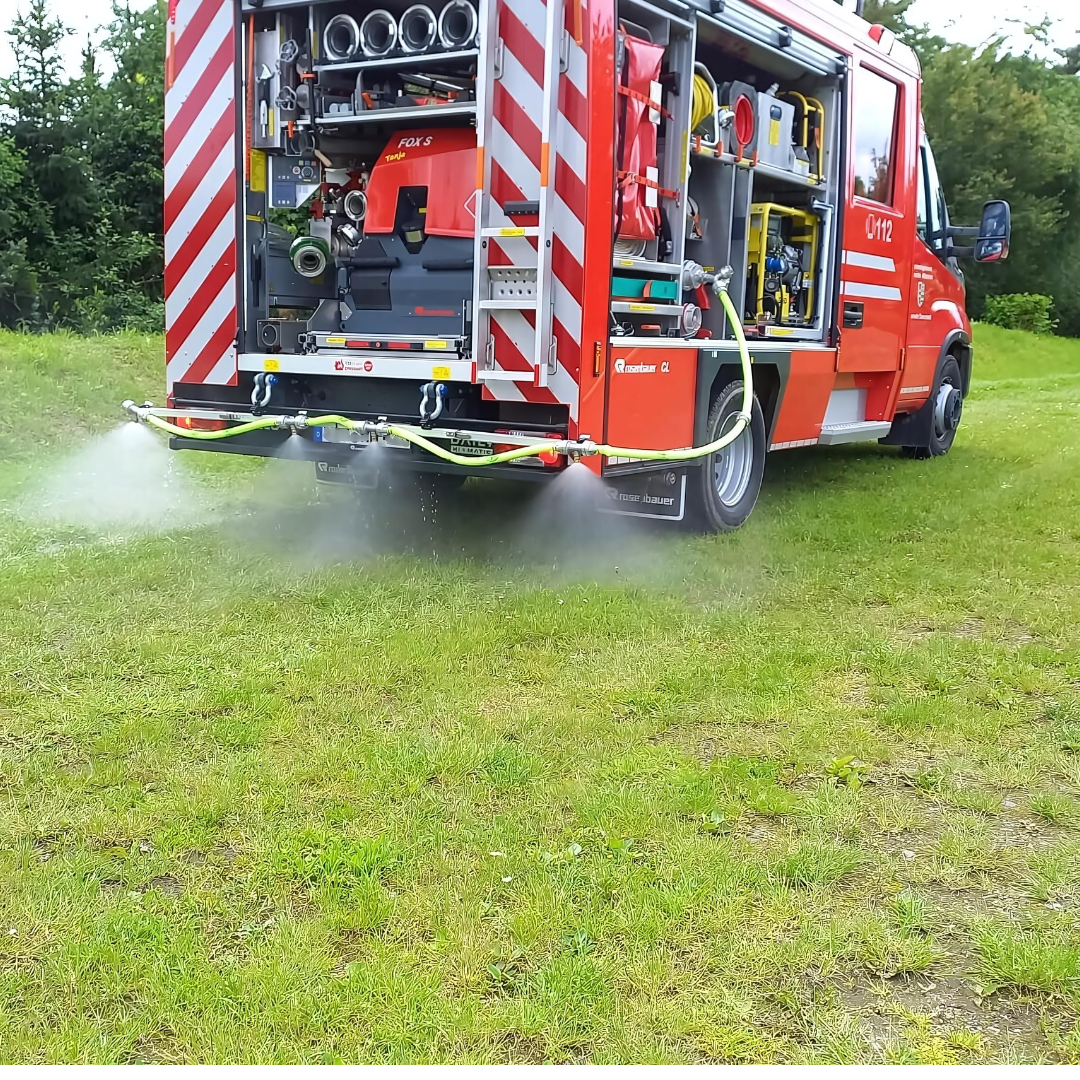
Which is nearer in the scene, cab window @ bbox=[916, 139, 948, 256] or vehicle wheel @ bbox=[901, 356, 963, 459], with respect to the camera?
cab window @ bbox=[916, 139, 948, 256]

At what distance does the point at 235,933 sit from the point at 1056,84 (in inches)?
1850

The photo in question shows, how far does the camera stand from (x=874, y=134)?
8031 mm

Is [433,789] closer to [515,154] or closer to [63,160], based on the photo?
[515,154]

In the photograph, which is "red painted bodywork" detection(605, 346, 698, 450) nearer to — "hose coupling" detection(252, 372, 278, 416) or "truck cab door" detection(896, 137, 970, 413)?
"hose coupling" detection(252, 372, 278, 416)

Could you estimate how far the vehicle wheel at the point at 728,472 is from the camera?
6.54 m

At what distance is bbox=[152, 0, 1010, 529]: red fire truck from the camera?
5.26m

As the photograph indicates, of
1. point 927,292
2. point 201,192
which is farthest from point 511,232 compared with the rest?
point 927,292

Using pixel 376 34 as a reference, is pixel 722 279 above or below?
below

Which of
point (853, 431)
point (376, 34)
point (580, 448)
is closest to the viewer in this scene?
point (580, 448)

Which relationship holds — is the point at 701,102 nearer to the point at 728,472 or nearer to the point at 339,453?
the point at 728,472

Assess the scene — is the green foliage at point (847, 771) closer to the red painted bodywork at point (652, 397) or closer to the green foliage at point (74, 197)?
the red painted bodywork at point (652, 397)

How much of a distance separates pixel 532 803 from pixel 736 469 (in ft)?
13.2

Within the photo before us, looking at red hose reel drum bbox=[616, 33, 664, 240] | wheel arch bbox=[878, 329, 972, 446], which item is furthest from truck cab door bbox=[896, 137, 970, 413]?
red hose reel drum bbox=[616, 33, 664, 240]

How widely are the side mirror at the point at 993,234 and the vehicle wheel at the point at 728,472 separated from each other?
3136 millimetres
